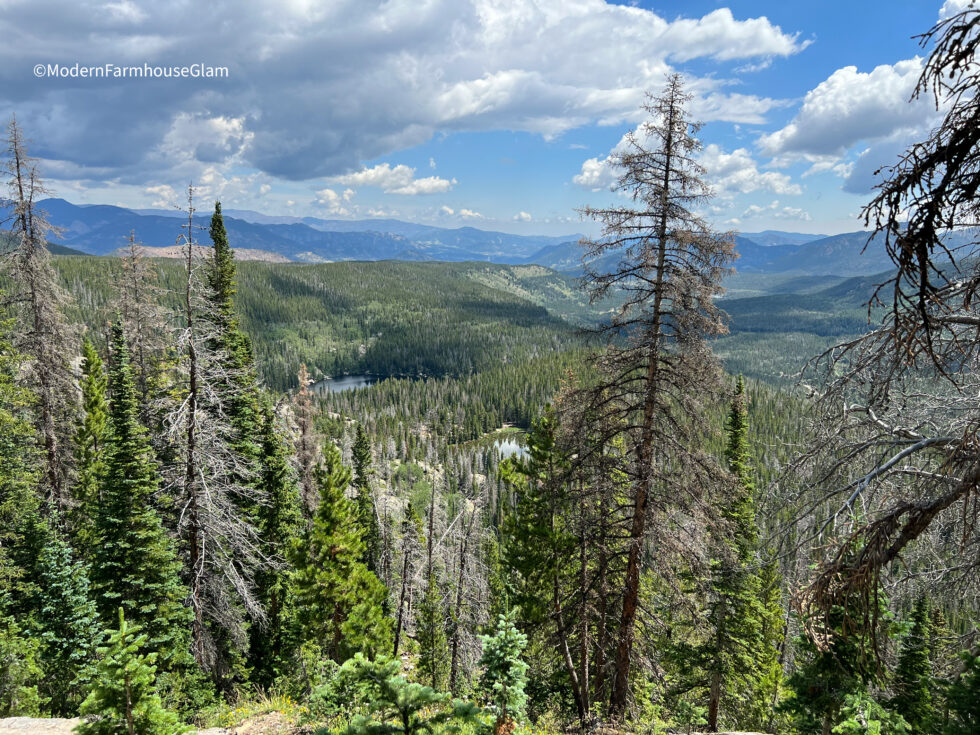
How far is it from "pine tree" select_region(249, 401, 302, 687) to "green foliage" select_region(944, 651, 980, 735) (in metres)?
20.1

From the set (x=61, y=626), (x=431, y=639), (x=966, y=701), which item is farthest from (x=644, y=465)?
(x=61, y=626)

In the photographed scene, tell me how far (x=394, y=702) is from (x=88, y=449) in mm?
24733

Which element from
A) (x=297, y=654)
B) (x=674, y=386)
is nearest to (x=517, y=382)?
(x=297, y=654)

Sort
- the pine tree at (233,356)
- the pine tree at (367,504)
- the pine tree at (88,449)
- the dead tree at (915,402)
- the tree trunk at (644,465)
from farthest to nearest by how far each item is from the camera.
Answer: the pine tree at (367,504) < the pine tree at (88,449) < the pine tree at (233,356) < the tree trunk at (644,465) < the dead tree at (915,402)

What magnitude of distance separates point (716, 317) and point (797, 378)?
3.46 metres

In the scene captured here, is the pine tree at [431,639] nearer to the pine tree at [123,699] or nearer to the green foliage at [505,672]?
the green foliage at [505,672]

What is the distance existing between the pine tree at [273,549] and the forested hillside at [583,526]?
0.13 metres

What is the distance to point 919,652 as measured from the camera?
14.3 m

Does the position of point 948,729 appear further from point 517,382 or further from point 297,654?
point 517,382

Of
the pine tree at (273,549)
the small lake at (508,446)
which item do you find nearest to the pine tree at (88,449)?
the pine tree at (273,549)

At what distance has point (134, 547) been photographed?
14438 millimetres

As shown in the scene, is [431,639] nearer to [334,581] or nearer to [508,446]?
[334,581]

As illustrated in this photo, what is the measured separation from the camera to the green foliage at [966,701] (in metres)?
8.38

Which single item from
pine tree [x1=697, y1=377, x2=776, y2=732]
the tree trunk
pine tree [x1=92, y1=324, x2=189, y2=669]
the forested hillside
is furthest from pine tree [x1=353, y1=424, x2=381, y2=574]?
the tree trunk
